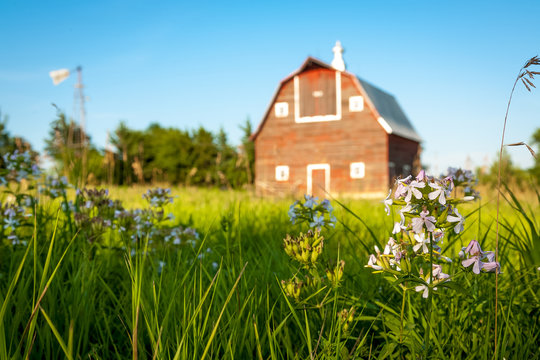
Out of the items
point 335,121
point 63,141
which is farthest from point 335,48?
point 63,141

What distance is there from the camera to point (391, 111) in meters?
22.5

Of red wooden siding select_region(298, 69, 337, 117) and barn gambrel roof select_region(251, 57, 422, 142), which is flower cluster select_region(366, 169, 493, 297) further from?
red wooden siding select_region(298, 69, 337, 117)

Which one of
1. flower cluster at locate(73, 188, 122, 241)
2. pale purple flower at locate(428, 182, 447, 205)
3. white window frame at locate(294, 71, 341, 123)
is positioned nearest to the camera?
pale purple flower at locate(428, 182, 447, 205)

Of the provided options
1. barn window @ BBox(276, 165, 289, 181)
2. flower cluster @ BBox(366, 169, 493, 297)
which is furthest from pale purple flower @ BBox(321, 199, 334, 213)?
barn window @ BBox(276, 165, 289, 181)

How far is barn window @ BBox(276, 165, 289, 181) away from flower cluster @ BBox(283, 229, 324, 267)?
62.0 feet

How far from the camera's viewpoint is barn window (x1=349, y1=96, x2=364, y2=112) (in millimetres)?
19172

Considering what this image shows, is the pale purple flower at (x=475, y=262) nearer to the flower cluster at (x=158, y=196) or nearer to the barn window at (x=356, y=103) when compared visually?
the flower cluster at (x=158, y=196)

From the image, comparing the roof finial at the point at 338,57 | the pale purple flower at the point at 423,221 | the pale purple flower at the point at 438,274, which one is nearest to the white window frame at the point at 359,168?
the roof finial at the point at 338,57

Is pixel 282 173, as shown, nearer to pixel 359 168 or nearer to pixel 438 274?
pixel 359 168

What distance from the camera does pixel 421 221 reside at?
4.07 feet

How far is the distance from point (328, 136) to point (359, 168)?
2.05 meters

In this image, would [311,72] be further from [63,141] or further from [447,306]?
[447,306]

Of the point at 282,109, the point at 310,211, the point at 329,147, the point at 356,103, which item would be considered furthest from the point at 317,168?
the point at 310,211

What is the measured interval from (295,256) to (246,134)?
31.9 m
